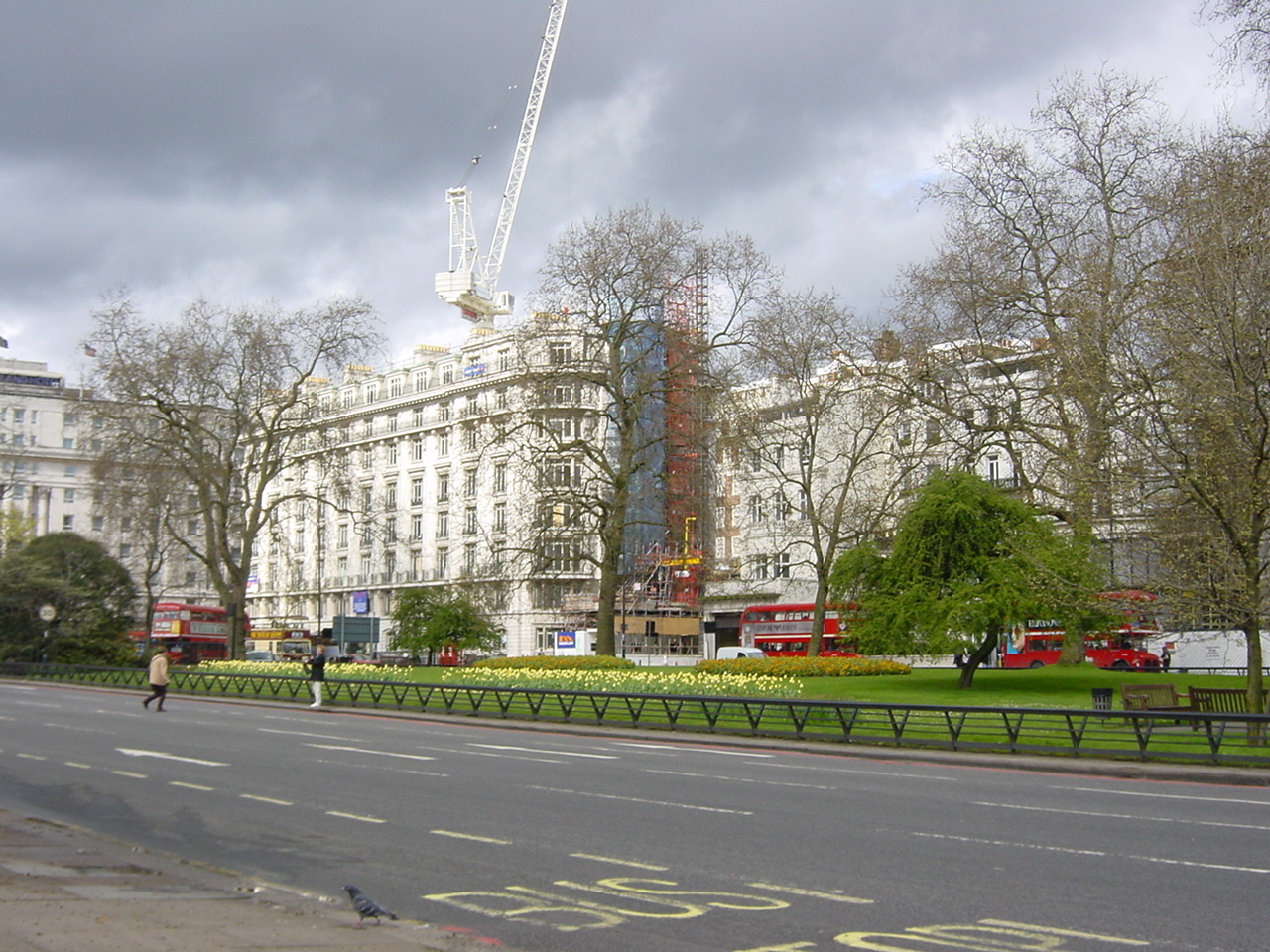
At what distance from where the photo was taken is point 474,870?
1025cm

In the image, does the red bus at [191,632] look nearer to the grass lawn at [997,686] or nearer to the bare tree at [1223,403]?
the grass lawn at [997,686]

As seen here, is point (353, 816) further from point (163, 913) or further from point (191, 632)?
point (191, 632)

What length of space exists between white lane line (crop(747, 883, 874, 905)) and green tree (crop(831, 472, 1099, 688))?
24.9m

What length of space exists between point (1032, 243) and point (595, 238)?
581 inches

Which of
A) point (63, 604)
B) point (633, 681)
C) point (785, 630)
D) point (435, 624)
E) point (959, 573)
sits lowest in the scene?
point (633, 681)

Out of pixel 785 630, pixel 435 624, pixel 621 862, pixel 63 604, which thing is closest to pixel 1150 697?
pixel 621 862

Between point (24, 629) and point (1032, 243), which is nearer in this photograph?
point (1032, 243)

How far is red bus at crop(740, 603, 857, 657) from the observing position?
60.9 metres

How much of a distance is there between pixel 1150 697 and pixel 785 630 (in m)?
38.5

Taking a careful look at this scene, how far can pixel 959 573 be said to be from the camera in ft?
119

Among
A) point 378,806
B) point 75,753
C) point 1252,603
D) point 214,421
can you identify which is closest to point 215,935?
point 378,806

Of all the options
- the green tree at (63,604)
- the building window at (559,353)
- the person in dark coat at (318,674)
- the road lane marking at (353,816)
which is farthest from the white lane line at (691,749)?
the green tree at (63,604)

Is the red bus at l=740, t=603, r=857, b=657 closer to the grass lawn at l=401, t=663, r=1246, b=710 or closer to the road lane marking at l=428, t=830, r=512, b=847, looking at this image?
the grass lawn at l=401, t=663, r=1246, b=710

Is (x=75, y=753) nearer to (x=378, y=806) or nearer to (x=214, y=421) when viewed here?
(x=378, y=806)
